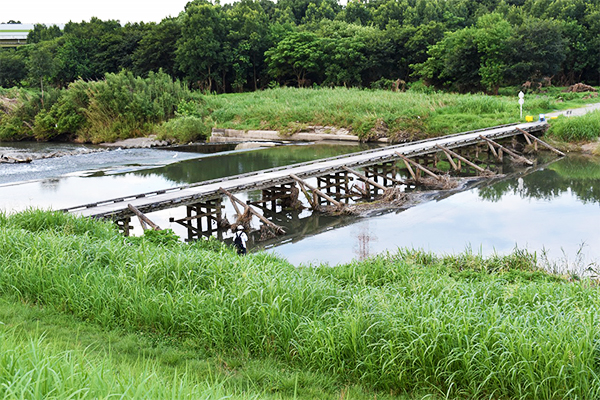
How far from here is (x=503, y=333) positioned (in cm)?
594

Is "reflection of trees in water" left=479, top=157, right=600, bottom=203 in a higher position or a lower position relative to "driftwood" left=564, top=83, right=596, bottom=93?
lower

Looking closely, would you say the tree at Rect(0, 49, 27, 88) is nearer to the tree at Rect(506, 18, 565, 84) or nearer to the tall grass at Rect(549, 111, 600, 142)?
the tree at Rect(506, 18, 565, 84)

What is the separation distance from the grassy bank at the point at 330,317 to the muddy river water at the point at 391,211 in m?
5.30

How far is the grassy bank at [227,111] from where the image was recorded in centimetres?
3641

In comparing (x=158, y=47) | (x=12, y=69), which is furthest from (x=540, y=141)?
(x=12, y=69)

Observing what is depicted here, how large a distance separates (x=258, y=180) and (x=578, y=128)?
1914 centimetres

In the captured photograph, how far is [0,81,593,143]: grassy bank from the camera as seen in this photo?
36.4 metres

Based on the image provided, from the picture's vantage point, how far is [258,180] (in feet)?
61.1

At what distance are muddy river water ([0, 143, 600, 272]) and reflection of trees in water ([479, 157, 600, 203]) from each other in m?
0.04

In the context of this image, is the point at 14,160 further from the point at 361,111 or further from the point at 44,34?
the point at 44,34

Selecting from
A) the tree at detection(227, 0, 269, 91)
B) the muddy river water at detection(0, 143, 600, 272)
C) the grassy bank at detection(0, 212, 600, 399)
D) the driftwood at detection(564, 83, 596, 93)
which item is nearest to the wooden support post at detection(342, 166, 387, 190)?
the muddy river water at detection(0, 143, 600, 272)

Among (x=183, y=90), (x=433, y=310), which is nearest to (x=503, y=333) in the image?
(x=433, y=310)

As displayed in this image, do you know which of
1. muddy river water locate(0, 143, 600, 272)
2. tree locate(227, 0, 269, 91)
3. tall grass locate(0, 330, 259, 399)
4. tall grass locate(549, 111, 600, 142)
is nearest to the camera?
tall grass locate(0, 330, 259, 399)

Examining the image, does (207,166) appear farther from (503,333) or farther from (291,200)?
(503,333)
